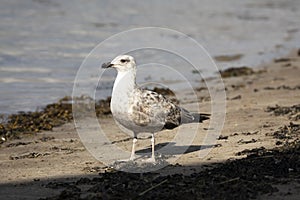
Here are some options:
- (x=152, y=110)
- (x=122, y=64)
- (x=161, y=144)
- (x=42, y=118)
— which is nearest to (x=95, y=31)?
(x=42, y=118)

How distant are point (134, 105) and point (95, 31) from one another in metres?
11.7

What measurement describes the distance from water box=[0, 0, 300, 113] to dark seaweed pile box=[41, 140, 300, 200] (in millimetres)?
4149

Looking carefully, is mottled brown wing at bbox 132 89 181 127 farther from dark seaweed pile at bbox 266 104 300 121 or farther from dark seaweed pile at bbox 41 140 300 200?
dark seaweed pile at bbox 266 104 300 121

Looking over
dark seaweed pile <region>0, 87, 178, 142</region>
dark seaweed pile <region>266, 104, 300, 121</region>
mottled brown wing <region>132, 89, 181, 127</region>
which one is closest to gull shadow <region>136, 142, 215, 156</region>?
mottled brown wing <region>132, 89, 181, 127</region>

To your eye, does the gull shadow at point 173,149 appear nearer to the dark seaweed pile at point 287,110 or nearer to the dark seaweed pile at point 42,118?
the dark seaweed pile at point 287,110

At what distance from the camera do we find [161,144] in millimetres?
7496

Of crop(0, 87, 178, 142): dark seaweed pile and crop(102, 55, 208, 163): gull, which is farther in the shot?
crop(0, 87, 178, 142): dark seaweed pile

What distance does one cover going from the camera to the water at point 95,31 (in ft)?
37.4

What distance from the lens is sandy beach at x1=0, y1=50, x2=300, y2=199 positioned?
5363mm

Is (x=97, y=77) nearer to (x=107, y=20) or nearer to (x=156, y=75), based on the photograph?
(x=156, y=75)

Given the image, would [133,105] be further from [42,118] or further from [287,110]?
[287,110]

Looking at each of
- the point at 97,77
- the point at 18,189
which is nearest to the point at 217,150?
the point at 18,189

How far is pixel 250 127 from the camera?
806 cm

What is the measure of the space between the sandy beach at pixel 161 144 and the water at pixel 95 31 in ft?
6.56
